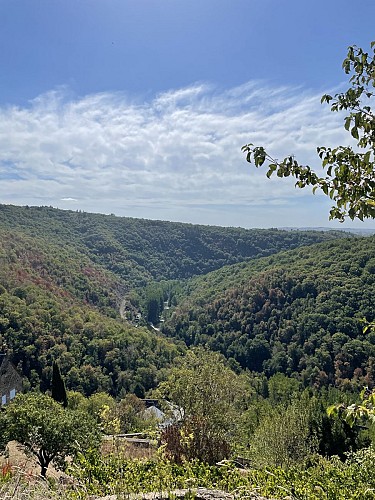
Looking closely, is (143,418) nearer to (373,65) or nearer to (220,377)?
(220,377)

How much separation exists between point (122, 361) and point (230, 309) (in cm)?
3231

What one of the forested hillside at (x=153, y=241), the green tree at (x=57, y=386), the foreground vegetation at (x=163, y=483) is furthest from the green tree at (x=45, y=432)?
the forested hillside at (x=153, y=241)

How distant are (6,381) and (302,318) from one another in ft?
162

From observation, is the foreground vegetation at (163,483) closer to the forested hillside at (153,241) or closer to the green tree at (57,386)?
the green tree at (57,386)

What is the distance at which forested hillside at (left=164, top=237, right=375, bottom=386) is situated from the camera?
55.1m

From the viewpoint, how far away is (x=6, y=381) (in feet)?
89.8

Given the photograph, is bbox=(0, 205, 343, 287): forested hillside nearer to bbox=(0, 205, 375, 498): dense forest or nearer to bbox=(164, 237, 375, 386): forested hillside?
bbox=(0, 205, 375, 498): dense forest

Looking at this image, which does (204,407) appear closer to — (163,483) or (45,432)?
(45,432)

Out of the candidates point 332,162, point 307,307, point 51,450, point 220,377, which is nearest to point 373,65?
point 332,162

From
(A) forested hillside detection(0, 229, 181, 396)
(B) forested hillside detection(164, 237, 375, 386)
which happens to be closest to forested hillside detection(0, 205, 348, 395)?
(A) forested hillside detection(0, 229, 181, 396)

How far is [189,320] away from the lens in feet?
295

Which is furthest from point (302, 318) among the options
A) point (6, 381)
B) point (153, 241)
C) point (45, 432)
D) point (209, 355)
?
point (153, 241)

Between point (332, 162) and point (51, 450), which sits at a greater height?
point (332, 162)

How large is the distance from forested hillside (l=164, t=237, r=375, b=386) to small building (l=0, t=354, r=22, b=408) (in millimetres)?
38904
